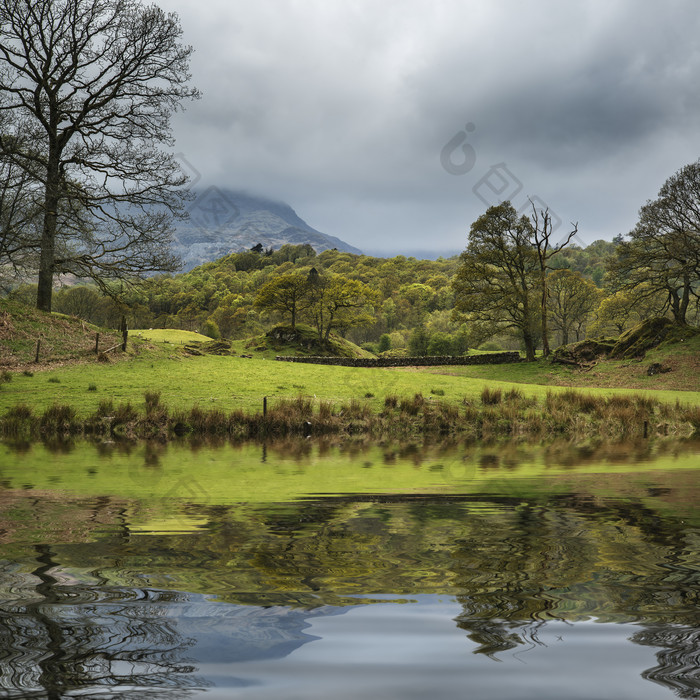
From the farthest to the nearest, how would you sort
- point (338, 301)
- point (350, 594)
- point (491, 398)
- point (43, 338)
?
point (338, 301) < point (43, 338) < point (491, 398) < point (350, 594)

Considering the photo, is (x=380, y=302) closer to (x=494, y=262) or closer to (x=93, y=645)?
(x=494, y=262)

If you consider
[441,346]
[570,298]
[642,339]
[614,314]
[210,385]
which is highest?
[570,298]

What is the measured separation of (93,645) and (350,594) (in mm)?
1185

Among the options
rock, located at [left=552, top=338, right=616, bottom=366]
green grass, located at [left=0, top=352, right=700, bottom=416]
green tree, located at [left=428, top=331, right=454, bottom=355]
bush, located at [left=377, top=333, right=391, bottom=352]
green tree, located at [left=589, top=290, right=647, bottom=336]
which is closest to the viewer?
green grass, located at [left=0, top=352, right=700, bottom=416]

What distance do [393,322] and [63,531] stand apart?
305ft

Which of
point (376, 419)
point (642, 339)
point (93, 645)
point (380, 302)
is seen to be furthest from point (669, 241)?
point (380, 302)

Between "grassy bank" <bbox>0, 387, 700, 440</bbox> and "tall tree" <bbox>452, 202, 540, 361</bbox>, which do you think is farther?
"tall tree" <bbox>452, 202, 540, 361</bbox>

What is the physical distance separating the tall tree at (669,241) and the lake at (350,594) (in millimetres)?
34176

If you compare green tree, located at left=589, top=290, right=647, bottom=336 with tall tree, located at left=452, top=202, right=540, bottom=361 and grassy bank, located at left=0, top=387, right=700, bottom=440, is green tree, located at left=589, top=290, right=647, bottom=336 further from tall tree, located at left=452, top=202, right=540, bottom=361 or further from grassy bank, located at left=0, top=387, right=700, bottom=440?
grassy bank, located at left=0, top=387, right=700, bottom=440

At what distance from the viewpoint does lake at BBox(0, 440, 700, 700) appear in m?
2.03

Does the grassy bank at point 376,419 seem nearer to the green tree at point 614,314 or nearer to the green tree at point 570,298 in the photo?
the green tree at point 614,314

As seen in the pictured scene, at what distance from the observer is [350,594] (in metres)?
2.85

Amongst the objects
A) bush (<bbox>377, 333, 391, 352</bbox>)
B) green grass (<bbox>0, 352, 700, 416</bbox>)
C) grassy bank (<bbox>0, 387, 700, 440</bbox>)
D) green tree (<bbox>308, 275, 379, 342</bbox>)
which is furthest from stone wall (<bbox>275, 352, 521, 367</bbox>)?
bush (<bbox>377, 333, 391, 352</bbox>)

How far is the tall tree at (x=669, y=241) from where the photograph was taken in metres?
35.0
